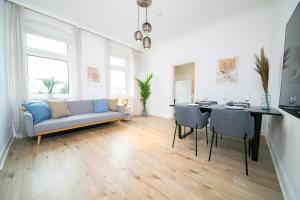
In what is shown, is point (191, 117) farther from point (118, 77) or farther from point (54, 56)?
point (54, 56)

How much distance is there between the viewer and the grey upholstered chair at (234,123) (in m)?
1.51

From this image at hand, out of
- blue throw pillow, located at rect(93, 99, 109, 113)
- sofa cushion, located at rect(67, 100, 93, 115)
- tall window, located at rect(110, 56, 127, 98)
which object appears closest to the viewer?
sofa cushion, located at rect(67, 100, 93, 115)

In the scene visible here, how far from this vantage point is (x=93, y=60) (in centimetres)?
395

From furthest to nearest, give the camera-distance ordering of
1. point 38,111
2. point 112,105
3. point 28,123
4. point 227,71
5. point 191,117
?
point 112,105 < point 227,71 < point 38,111 < point 28,123 < point 191,117

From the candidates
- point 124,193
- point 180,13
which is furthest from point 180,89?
point 124,193

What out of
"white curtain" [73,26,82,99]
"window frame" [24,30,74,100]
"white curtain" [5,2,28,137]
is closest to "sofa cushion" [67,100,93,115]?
"white curtain" [73,26,82,99]

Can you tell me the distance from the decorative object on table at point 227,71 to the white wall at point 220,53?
0.11m

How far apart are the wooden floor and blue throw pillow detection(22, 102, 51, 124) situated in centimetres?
49

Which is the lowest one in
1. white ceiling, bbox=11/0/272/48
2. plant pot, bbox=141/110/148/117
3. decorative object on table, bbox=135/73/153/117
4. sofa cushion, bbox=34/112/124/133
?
plant pot, bbox=141/110/148/117

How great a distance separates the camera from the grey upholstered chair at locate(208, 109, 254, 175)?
4.96 ft

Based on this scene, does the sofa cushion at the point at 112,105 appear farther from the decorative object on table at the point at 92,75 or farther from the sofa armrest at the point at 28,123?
the sofa armrest at the point at 28,123

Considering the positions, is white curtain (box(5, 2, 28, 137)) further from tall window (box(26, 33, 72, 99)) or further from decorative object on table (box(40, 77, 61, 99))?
decorative object on table (box(40, 77, 61, 99))

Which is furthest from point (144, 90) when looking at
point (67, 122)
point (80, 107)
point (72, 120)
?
point (67, 122)

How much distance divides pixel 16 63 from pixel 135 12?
2916 millimetres
